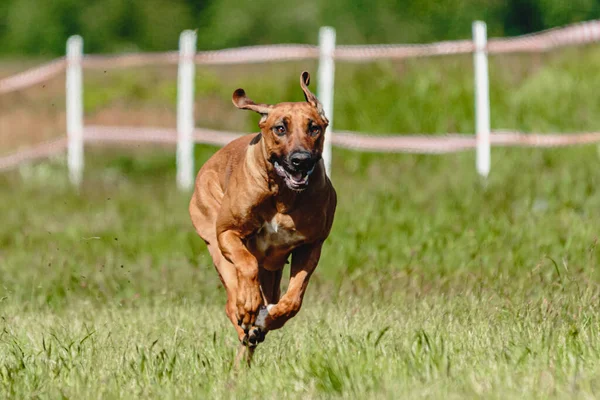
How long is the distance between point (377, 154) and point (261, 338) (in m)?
7.88

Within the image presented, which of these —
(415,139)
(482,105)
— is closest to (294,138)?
(482,105)

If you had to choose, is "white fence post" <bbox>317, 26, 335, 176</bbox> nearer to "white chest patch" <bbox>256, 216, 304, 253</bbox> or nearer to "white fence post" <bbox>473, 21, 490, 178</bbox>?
"white fence post" <bbox>473, 21, 490, 178</bbox>

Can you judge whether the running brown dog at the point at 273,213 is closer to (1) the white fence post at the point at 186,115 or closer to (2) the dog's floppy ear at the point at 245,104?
(2) the dog's floppy ear at the point at 245,104

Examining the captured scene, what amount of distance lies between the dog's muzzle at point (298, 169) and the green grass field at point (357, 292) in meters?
0.71

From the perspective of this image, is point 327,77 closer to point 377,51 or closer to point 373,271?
point 377,51

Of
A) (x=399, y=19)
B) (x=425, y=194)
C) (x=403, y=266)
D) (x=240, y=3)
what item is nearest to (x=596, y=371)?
(x=403, y=266)

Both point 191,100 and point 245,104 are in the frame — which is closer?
point 245,104

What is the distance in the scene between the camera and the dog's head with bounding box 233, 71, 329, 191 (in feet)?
17.0

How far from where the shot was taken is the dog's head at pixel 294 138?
520 centimetres

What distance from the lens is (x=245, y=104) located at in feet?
18.4

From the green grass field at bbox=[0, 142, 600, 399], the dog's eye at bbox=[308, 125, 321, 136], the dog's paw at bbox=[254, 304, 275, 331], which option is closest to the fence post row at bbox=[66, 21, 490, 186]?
the green grass field at bbox=[0, 142, 600, 399]

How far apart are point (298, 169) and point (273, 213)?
361 mm

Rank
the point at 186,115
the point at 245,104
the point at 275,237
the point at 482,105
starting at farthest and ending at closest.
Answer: the point at 186,115
the point at 482,105
the point at 245,104
the point at 275,237

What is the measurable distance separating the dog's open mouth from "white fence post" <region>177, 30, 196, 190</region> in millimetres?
7512
